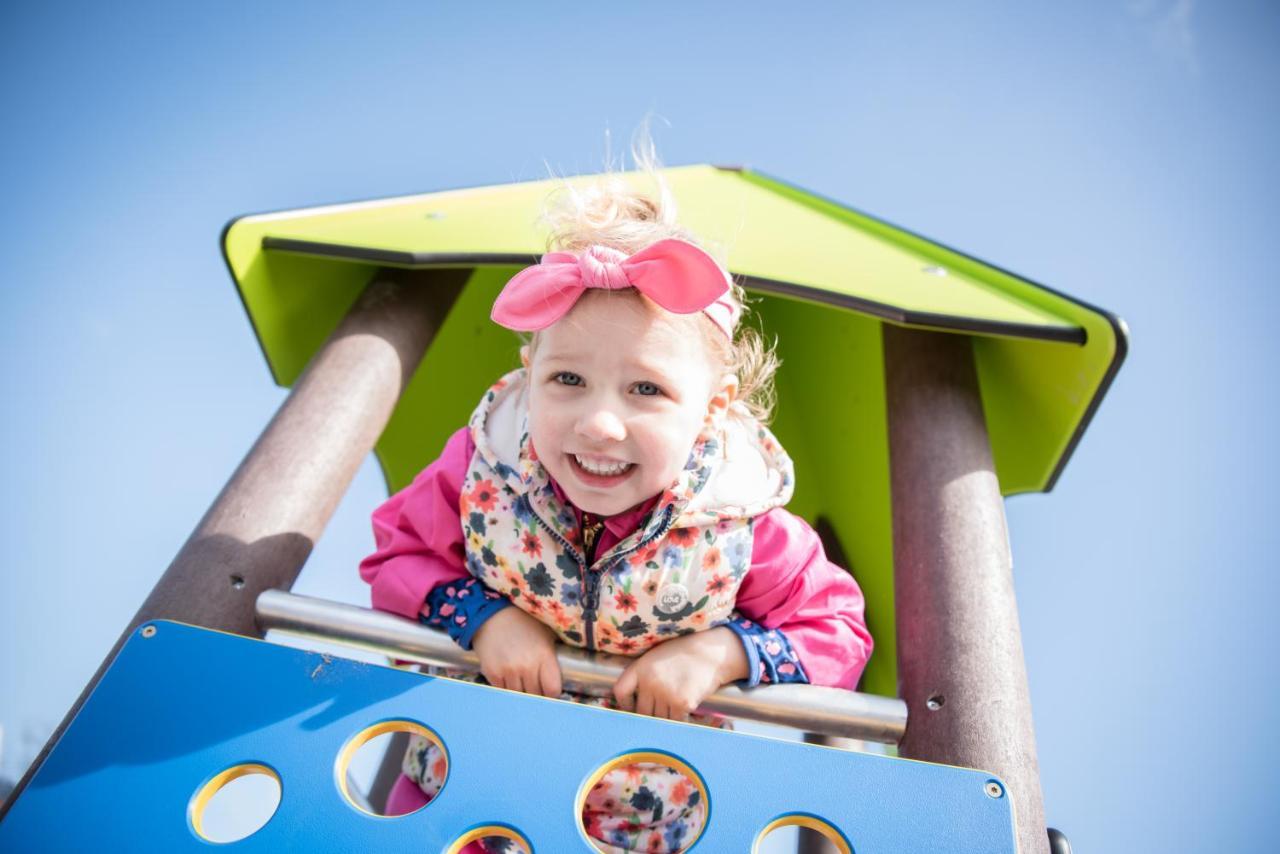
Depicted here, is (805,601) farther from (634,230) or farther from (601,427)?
(634,230)

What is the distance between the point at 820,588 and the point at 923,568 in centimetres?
15

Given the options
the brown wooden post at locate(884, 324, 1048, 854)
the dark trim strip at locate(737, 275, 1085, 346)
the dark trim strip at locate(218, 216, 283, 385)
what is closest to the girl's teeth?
the brown wooden post at locate(884, 324, 1048, 854)

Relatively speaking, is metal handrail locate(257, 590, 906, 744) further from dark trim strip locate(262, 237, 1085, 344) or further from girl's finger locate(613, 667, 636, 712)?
dark trim strip locate(262, 237, 1085, 344)

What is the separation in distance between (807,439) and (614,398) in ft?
4.77

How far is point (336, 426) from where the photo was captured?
4.82ft

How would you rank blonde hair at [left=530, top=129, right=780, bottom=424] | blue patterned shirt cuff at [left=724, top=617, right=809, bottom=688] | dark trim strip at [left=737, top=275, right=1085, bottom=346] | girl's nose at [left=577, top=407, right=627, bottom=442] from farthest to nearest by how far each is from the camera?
dark trim strip at [left=737, top=275, right=1085, bottom=346] → blonde hair at [left=530, top=129, right=780, bottom=424] → blue patterned shirt cuff at [left=724, top=617, right=809, bottom=688] → girl's nose at [left=577, top=407, right=627, bottom=442]

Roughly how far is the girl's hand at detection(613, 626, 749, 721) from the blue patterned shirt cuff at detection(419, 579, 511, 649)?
0.21 meters

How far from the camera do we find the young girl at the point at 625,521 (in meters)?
1.10

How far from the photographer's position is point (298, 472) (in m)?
1.37

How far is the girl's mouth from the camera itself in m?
1.11

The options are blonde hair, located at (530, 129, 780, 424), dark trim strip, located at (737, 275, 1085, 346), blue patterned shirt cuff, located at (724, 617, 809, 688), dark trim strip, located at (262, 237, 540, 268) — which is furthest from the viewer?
dark trim strip, located at (262, 237, 540, 268)

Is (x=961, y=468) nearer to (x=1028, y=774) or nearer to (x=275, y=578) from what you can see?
(x=1028, y=774)

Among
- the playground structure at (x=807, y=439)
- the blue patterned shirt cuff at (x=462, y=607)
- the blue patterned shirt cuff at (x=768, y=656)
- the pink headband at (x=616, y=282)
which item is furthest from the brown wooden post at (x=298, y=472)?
the blue patterned shirt cuff at (x=768, y=656)

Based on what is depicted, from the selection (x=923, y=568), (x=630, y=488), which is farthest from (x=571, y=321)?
(x=923, y=568)
